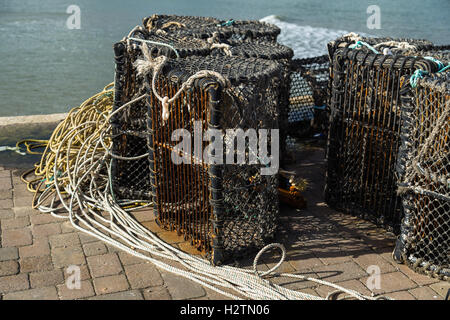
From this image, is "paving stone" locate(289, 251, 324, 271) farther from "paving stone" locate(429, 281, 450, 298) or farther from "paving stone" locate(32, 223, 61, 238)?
"paving stone" locate(32, 223, 61, 238)

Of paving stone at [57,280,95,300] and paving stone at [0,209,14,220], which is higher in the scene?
paving stone at [0,209,14,220]

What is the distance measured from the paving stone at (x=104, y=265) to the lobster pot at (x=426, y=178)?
2.00 m

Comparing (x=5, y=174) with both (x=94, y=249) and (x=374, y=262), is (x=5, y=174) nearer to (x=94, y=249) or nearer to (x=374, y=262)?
(x=94, y=249)

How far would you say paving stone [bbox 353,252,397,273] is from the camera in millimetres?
3771

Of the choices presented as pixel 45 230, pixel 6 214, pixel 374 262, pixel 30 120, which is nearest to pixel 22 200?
pixel 6 214

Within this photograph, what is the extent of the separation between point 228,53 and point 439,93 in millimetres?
1694

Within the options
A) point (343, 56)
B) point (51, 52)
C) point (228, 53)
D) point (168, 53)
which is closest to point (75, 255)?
point (168, 53)

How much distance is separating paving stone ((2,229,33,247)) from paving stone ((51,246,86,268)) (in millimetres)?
263

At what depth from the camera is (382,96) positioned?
408 cm

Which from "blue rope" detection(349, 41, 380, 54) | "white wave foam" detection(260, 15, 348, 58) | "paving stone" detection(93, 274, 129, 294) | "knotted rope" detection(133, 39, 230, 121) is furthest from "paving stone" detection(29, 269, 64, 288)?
"white wave foam" detection(260, 15, 348, 58)

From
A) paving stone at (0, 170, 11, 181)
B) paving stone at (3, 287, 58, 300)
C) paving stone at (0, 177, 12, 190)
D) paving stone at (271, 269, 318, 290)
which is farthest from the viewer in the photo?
paving stone at (0, 170, 11, 181)

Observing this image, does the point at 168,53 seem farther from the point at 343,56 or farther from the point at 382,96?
the point at 382,96

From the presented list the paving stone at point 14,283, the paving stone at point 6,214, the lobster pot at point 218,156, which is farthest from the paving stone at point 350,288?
the paving stone at point 6,214
